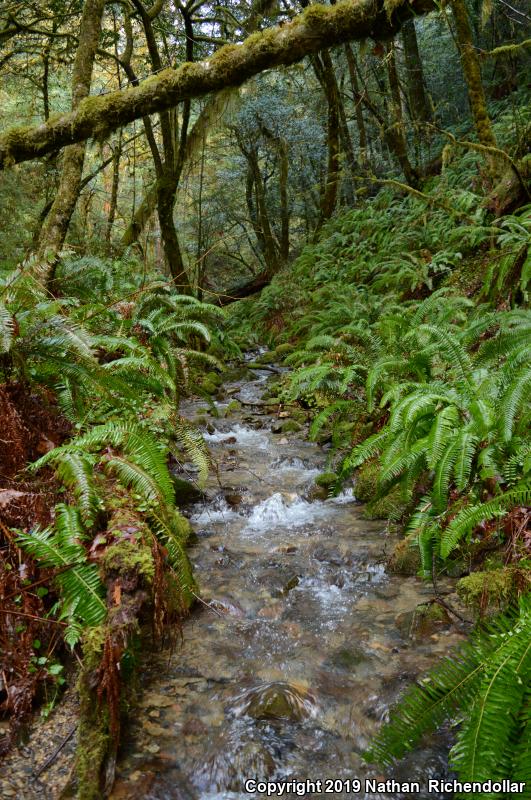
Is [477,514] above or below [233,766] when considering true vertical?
above

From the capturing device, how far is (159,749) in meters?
2.28

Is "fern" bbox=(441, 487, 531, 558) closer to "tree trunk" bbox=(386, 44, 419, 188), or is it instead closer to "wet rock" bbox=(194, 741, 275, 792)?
"wet rock" bbox=(194, 741, 275, 792)

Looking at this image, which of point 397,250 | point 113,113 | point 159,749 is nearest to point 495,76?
point 397,250

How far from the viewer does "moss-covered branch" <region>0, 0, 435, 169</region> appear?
502 centimetres

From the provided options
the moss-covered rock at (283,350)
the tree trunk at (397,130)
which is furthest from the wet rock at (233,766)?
the tree trunk at (397,130)

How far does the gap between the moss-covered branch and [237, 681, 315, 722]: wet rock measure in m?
5.60

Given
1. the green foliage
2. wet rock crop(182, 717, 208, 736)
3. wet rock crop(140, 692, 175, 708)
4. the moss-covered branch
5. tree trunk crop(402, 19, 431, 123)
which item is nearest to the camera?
the green foliage

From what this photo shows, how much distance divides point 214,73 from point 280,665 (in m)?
5.67

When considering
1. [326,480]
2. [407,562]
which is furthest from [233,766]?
[326,480]

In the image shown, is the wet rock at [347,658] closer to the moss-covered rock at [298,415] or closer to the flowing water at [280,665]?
the flowing water at [280,665]

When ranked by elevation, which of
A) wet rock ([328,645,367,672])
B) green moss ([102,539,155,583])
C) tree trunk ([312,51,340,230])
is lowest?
wet rock ([328,645,367,672])

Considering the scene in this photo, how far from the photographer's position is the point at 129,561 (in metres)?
2.38

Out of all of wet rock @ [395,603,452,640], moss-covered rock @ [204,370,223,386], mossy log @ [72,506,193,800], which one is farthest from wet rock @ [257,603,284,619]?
moss-covered rock @ [204,370,223,386]

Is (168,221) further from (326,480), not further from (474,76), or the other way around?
(326,480)
